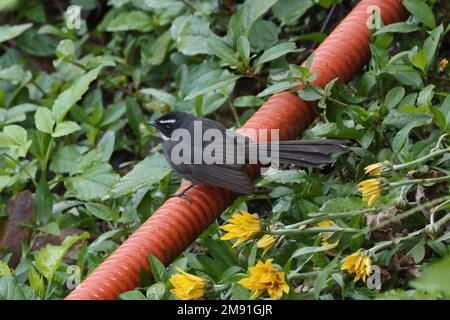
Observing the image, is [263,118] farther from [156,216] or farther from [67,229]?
[67,229]

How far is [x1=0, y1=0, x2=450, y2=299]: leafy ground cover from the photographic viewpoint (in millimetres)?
3801

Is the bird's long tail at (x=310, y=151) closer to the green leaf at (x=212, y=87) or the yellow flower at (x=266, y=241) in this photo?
the green leaf at (x=212, y=87)

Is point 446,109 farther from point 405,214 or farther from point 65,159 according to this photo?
point 65,159

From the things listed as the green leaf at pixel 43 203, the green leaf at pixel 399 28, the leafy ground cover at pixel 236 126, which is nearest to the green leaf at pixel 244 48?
the leafy ground cover at pixel 236 126

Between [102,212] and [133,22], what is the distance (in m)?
2.23

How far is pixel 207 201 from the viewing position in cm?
455

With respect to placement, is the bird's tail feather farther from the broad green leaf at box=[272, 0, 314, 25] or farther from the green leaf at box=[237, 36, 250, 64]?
the broad green leaf at box=[272, 0, 314, 25]

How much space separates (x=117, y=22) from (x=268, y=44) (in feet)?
4.83

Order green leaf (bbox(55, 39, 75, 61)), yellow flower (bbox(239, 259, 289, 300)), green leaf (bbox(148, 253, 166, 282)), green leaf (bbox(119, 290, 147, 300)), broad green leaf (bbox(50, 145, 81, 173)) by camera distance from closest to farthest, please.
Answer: yellow flower (bbox(239, 259, 289, 300)) < green leaf (bbox(119, 290, 147, 300)) < green leaf (bbox(148, 253, 166, 282)) < broad green leaf (bbox(50, 145, 81, 173)) < green leaf (bbox(55, 39, 75, 61))

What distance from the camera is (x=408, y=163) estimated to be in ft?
12.7

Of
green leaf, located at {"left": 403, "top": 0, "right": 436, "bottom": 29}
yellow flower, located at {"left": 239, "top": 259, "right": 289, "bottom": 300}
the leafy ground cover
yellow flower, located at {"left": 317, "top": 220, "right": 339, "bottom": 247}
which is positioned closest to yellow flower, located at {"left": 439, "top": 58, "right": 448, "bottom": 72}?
the leafy ground cover

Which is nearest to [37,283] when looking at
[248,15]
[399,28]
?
[248,15]

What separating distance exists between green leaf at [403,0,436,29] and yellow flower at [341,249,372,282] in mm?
1796

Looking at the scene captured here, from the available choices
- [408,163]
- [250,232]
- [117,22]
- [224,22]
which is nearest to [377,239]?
[408,163]
